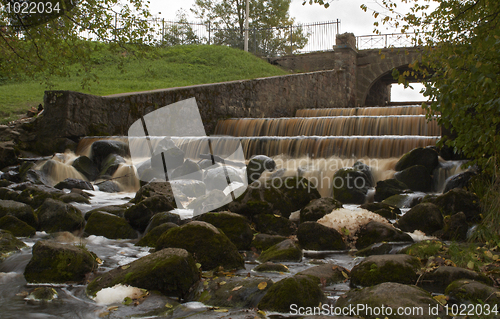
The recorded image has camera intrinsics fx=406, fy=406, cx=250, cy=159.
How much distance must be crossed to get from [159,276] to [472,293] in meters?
2.44

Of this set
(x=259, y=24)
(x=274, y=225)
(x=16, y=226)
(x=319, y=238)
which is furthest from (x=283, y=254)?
(x=259, y=24)

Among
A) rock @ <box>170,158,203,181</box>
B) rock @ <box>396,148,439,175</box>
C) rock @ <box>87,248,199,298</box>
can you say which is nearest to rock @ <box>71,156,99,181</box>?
rock @ <box>170,158,203,181</box>

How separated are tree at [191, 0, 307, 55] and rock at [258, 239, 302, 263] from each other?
26.5 meters

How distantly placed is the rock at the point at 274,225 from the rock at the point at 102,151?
6.30m

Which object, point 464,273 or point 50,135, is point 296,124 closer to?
point 50,135

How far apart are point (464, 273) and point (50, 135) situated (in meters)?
11.1

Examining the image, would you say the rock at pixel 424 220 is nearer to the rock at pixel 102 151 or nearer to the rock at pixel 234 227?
the rock at pixel 234 227

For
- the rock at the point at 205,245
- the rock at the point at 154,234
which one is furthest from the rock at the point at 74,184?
the rock at the point at 205,245

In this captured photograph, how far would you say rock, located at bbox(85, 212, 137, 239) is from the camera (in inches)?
216

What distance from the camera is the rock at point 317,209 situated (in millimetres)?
5863

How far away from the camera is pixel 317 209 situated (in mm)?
5930

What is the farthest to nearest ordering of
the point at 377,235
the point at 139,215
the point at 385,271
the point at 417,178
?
the point at 417,178
the point at 139,215
the point at 377,235
the point at 385,271

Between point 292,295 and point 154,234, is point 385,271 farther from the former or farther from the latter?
point 154,234

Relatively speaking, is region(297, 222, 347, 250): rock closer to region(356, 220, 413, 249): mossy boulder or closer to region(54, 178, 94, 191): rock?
region(356, 220, 413, 249): mossy boulder
